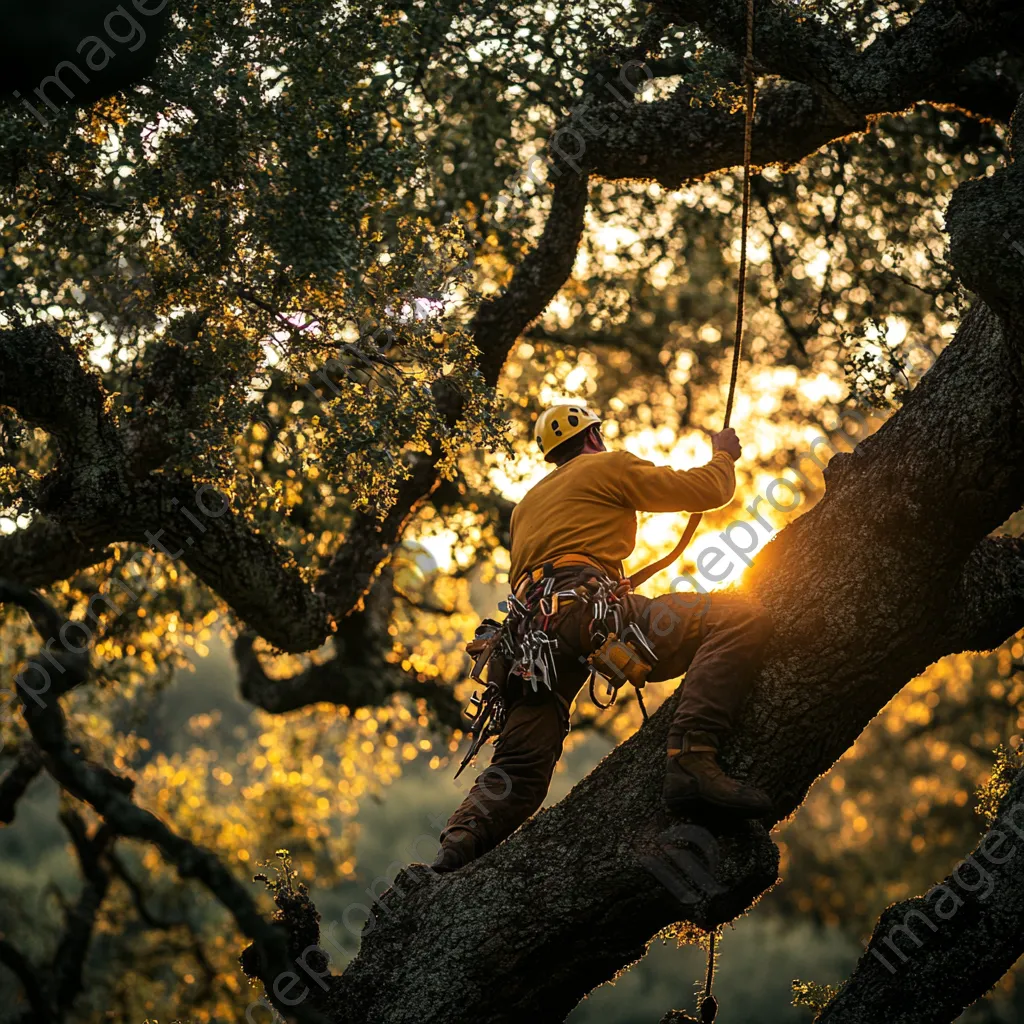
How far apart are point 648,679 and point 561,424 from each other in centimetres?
153

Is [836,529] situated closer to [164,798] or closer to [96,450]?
[96,450]

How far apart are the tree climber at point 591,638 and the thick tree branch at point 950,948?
0.99 m

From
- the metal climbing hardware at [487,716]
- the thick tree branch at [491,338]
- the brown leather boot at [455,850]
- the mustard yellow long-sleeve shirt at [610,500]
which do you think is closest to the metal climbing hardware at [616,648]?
the mustard yellow long-sleeve shirt at [610,500]

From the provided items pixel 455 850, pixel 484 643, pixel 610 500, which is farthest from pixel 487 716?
pixel 610 500

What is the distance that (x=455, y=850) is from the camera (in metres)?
4.90

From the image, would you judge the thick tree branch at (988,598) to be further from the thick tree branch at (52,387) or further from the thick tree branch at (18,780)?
the thick tree branch at (18,780)

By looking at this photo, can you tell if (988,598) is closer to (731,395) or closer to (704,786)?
(731,395)

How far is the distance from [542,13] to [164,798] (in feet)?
37.6

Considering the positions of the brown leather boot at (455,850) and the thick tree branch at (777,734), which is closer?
the thick tree branch at (777,734)

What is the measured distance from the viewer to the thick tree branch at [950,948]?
4.48m

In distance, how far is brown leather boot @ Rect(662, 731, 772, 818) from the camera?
425 centimetres

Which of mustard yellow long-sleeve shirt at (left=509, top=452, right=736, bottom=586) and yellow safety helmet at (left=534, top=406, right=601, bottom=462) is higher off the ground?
yellow safety helmet at (left=534, top=406, right=601, bottom=462)

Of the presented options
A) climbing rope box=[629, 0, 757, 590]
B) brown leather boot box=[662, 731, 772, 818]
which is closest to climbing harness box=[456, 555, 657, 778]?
climbing rope box=[629, 0, 757, 590]

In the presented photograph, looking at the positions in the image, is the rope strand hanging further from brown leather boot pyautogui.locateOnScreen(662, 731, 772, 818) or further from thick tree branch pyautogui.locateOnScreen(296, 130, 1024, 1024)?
brown leather boot pyautogui.locateOnScreen(662, 731, 772, 818)
